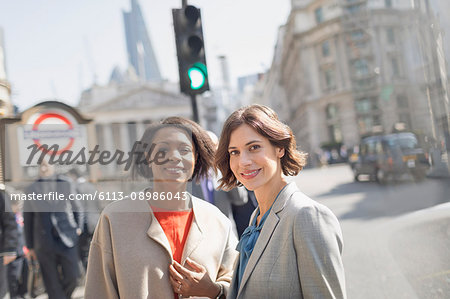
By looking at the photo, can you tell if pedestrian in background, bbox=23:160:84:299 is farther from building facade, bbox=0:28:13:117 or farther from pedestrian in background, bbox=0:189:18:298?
building facade, bbox=0:28:13:117

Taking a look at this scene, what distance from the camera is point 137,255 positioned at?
5.65 ft

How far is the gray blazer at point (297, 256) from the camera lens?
1.33 m

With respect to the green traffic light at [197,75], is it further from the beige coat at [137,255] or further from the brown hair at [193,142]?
the beige coat at [137,255]

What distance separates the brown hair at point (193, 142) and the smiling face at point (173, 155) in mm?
28

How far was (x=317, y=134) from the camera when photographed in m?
41.6

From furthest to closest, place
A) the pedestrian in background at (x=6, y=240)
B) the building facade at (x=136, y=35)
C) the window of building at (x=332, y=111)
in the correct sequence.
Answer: the building facade at (x=136, y=35)
the window of building at (x=332, y=111)
the pedestrian in background at (x=6, y=240)

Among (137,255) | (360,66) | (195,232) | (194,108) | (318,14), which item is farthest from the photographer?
(318,14)

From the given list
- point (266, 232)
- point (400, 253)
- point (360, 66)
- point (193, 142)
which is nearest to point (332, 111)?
point (360, 66)

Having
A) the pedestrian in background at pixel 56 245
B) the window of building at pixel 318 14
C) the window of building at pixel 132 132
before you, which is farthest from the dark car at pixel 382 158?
the window of building at pixel 318 14

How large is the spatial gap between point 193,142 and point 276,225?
0.70 meters

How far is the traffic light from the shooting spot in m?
3.26

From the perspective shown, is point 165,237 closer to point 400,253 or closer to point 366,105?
point 400,253

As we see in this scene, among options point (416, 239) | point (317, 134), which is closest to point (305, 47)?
point (317, 134)
